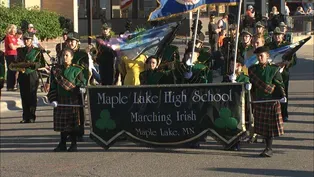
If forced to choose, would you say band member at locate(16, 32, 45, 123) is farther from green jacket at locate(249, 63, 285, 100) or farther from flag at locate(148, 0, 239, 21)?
green jacket at locate(249, 63, 285, 100)

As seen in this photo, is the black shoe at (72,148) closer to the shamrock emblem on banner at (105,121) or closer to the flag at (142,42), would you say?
the shamrock emblem on banner at (105,121)

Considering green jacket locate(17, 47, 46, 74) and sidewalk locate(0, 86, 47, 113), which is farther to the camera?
sidewalk locate(0, 86, 47, 113)

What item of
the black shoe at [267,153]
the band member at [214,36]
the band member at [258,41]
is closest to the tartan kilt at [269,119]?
the black shoe at [267,153]

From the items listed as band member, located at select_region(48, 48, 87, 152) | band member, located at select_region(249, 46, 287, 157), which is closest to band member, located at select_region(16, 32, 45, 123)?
band member, located at select_region(48, 48, 87, 152)

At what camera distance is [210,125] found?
1033 centimetres

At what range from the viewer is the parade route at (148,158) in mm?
9586

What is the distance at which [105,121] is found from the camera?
10.5 m

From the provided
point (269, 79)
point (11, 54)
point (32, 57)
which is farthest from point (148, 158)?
point (11, 54)

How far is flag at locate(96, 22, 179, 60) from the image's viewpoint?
455 inches

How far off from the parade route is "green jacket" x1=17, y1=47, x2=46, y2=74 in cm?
124

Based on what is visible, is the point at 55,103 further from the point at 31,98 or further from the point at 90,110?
the point at 31,98

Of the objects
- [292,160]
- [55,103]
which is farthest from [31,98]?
[292,160]

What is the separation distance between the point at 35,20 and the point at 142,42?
13.7 meters

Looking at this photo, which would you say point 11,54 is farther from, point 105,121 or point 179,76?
point 105,121
